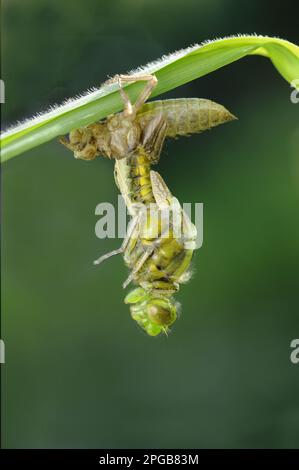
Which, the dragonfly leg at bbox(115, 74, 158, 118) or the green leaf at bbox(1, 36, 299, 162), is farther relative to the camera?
the dragonfly leg at bbox(115, 74, 158, 118)

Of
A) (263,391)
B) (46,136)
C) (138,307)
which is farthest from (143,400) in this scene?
(46,136)

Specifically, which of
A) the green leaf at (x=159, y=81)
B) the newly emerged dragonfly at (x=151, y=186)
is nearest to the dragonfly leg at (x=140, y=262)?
the newly emerged dragonfly at (x=151, y=186)

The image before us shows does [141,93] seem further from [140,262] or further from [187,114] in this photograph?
[140,262]

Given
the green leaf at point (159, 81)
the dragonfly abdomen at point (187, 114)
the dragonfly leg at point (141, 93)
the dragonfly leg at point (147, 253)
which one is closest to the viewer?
the green leaf at point (159, 81)

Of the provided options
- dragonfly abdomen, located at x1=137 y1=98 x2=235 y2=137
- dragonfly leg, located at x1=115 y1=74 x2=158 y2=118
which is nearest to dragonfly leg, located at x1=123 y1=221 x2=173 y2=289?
dragonfly abdomen, located at x1=137 y1=98 x2=235 y2=137

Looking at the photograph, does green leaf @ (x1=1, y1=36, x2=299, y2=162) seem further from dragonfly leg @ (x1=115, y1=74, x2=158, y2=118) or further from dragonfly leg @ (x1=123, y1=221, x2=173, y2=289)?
dragonfly leg @ (x1=123, y1=221, x2=173, y2=289)

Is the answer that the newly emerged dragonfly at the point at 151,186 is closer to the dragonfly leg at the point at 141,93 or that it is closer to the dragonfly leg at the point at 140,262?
the dragonfly leg at the point at 140,262

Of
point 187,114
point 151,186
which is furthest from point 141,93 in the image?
point 151,186
